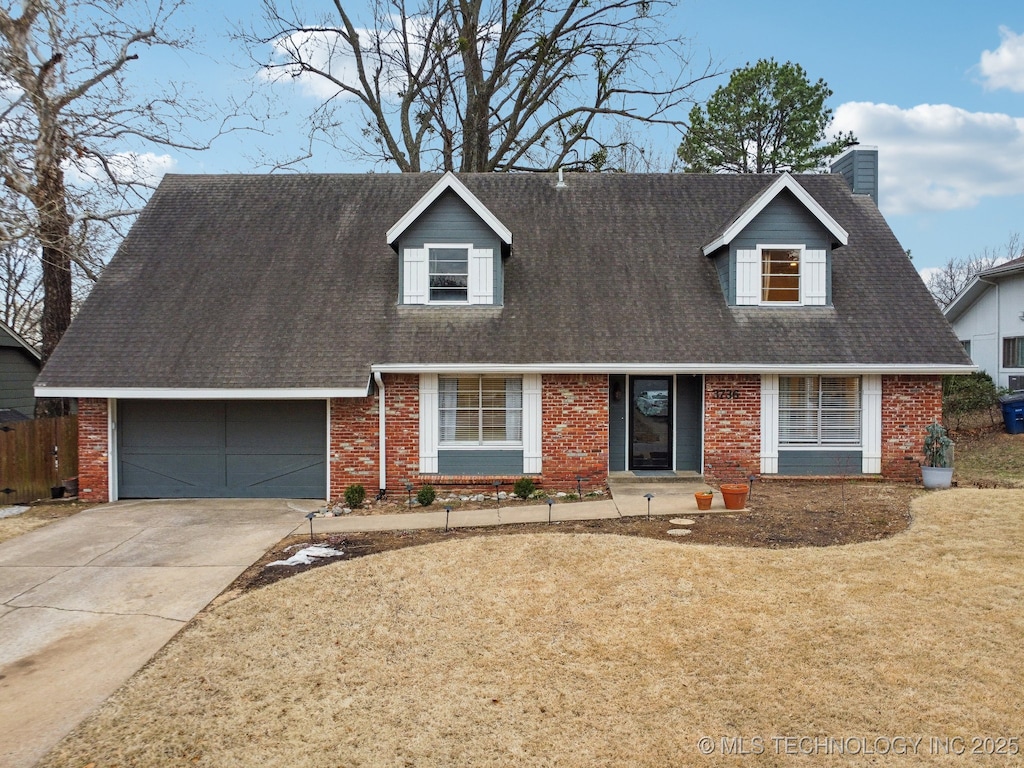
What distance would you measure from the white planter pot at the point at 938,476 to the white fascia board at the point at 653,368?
1.85m

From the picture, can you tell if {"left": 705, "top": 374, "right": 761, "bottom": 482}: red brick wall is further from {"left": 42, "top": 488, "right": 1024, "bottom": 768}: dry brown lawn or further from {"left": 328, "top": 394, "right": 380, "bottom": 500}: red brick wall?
{"left": 328, "top": 394, "right": 380, "bottom": 500}: red brick wall

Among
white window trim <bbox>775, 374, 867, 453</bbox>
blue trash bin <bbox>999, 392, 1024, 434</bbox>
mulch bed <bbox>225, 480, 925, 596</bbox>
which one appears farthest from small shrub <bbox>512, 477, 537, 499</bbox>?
blue trash bin <bbox>999, 392, 1024, 434</bbox>

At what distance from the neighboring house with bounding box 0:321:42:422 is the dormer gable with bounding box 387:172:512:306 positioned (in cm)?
1243

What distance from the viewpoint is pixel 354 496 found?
11.8 metres

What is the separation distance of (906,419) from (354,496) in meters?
10.8

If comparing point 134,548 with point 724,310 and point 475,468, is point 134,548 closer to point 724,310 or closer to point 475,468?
point 475,468

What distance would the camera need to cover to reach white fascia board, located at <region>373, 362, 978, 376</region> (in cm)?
1223

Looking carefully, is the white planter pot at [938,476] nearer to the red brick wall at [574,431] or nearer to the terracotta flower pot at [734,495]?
the terracotta flower pot at [734,495]

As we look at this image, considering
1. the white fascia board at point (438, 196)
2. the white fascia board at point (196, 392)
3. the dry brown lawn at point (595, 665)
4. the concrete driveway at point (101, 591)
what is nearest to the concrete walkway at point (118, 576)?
the concrete driveway at point (101, 591)

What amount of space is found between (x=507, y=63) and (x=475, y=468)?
1840cm

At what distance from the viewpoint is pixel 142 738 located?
4.62 metres

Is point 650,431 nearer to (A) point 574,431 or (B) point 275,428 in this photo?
(A) point 574,431

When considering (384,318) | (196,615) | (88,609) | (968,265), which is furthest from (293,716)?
(968,265)

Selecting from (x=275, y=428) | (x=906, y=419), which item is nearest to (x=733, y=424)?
(x=906, y=419)
